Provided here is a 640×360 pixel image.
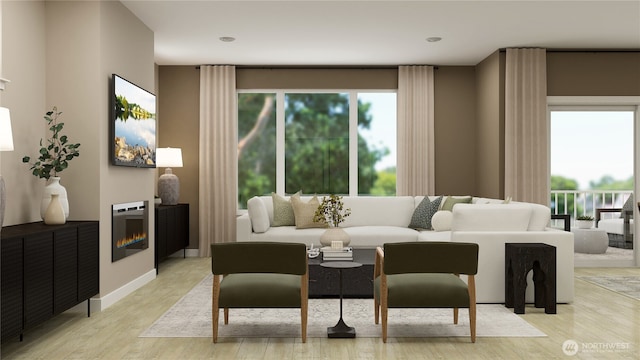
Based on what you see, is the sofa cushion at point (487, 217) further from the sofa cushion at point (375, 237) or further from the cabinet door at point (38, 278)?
the cabinet door at point (38, 278)

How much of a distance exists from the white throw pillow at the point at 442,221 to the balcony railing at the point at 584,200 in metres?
2.01

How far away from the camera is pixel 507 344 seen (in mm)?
3668

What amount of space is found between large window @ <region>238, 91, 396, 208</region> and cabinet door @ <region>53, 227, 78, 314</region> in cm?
423

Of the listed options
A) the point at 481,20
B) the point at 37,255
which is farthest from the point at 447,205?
the point at 37,255

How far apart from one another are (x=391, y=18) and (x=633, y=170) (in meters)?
3.98

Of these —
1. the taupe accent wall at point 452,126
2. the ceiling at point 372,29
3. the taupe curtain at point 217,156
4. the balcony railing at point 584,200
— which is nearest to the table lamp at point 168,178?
the taupe curtain at point 217,156

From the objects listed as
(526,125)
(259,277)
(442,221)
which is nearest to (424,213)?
(442,221)

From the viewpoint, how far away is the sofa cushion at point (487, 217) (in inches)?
192

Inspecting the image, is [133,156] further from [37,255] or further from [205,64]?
[205,64]

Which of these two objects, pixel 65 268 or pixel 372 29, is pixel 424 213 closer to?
pixel 372 29

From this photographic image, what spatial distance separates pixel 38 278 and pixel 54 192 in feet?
2.94

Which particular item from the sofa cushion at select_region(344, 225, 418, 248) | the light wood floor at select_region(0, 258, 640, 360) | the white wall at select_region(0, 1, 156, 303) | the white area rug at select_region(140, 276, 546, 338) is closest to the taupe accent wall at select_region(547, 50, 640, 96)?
the sofa cushion at select_region(344, 225, 418, 248)

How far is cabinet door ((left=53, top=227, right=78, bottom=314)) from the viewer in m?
3.88

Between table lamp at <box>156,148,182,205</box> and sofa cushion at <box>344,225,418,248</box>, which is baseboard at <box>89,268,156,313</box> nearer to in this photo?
table lamp at <box>156,148,182,205</box>
